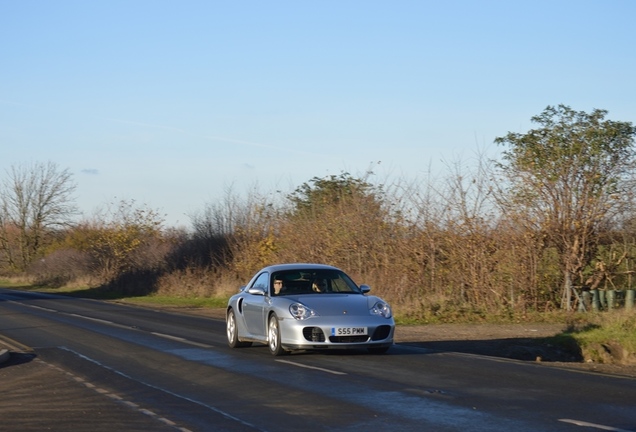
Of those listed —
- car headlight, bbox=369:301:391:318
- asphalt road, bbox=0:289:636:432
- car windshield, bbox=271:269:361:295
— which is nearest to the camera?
asphalt road, bbox=0:289:636:432

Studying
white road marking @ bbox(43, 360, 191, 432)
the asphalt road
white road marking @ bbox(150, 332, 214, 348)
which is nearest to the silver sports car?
the asphalt road

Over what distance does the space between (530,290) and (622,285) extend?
95.4 inches

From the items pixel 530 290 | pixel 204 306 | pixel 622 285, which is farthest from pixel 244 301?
pixel 204 306

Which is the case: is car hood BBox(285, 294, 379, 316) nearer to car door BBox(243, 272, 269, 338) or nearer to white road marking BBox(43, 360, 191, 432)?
car door BBox(243, 272, 269, 338)

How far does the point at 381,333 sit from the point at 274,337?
1806 mm

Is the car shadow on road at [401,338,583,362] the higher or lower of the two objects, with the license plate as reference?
lower

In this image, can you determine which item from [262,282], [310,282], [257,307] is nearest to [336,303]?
[310,282]

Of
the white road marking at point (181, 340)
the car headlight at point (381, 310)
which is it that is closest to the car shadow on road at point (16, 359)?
the white road marking at point (181, 340)

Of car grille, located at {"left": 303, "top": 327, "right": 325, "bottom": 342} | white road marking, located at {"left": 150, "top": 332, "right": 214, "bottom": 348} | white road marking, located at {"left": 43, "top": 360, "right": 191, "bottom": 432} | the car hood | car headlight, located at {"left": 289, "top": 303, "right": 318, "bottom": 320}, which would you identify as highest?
the car hood

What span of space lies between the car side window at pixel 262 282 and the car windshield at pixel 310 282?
16 cm

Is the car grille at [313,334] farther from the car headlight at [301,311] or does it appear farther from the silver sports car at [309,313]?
the car headlight at [301,311]

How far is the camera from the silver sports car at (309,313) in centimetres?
1424

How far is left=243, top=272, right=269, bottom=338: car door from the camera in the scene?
50.8 feet

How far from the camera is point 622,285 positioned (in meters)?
24.3
